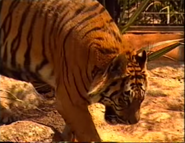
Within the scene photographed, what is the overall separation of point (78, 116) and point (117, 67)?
16.9 inches

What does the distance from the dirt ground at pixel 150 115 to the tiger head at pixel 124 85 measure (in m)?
0.55

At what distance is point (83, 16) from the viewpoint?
320cm

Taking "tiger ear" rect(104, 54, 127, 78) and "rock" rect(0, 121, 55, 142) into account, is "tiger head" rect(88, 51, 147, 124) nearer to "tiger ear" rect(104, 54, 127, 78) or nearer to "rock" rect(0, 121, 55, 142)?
"tiger ear" rect(104, 54, 127, 78)

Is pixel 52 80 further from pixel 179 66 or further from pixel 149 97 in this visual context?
pixel 179 66

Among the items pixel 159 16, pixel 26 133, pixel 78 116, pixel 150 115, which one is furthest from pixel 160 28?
pixel 78 116

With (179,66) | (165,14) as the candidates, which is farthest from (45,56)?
(165,14)

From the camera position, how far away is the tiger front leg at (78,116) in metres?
3.14

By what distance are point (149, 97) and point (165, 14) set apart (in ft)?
8.13

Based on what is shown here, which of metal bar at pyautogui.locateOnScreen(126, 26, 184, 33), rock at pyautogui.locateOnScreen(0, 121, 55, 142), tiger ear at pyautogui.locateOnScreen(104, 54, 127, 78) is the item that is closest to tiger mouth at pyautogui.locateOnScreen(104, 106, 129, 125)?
tiger ear at pyautogui.locateOnScreen(104, 54, 127, 78)

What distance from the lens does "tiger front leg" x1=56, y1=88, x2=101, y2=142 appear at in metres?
3.14

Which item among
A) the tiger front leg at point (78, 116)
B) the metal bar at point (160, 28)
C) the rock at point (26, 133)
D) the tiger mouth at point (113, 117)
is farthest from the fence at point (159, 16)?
the tiger front leg at point (78, 116)

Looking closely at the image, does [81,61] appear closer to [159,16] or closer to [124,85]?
[124,85]

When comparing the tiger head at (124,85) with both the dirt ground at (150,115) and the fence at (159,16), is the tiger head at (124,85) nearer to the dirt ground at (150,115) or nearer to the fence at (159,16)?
the dirt ground at (150,115)

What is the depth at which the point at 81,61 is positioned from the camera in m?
3.07
